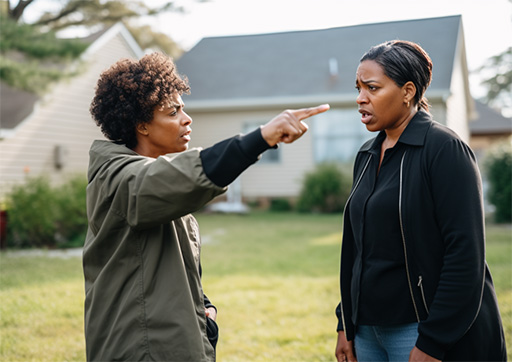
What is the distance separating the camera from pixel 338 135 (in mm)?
16297

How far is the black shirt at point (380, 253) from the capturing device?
221 cm

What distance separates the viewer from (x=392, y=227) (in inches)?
86.9

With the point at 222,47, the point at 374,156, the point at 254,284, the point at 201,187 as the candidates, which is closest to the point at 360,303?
the point at 374,156

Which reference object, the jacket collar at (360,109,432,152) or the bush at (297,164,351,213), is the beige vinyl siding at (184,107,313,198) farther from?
the jacket collar at (360,109,432,152)

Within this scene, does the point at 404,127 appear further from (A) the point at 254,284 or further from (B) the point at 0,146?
(B) the point at 0,146

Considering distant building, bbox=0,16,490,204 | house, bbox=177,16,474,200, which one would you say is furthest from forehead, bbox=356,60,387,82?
house, bbox=177,16,474,200

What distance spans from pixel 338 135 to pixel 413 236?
14.4 m

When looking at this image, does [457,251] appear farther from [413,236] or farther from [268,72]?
[268,72]

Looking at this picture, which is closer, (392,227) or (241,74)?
(392,227)

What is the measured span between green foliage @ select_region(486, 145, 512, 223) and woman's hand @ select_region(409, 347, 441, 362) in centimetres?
1284

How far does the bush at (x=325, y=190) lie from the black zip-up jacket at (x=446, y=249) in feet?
42.9

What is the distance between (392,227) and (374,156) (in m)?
0.40

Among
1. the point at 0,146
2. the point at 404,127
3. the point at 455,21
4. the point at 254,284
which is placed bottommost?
the point at 254,284

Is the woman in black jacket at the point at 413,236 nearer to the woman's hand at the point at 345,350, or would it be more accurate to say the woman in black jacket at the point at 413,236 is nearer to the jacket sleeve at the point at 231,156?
the woman's hand at the point at 345,350
